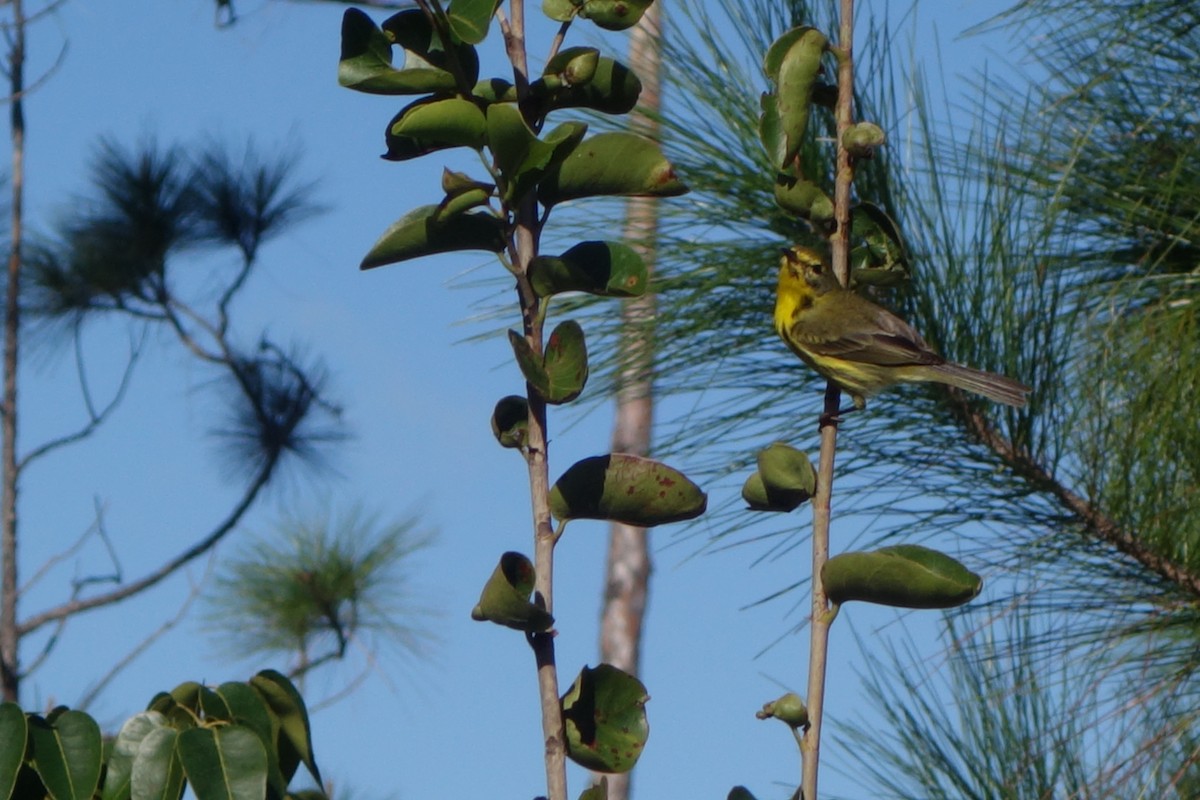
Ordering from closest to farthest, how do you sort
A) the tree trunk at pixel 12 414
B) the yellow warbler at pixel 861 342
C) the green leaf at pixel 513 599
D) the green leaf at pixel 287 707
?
the green leaf at pixel 513 599 → the green leaf at pixel 287 707 → the yellow warbler at pixel 861 342 → the tree trunk at pixel 12 414

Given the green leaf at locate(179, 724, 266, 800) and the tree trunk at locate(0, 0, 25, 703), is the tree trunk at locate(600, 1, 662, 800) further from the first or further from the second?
the tree trunk at locate(0, 0, 25, 703)

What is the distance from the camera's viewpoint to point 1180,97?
7.57 ft

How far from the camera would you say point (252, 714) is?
48.6 inches

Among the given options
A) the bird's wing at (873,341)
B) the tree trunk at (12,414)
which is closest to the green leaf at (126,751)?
the bird's wing at (873,341)

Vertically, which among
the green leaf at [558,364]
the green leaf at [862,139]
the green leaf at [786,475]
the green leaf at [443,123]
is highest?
A: the green leaf at [443,123]

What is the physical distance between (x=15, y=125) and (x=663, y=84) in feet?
7.59

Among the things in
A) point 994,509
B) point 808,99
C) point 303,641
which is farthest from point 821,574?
point 303,641

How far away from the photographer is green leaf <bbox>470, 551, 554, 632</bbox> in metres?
0.72

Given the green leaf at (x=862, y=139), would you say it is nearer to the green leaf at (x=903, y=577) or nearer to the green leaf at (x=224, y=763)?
the green leaf at (x=903, y=577)

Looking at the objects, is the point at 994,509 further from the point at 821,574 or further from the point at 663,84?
the point at 821,574

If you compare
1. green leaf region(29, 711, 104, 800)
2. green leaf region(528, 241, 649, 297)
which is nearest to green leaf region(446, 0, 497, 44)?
green leaf region(528, 241, 649, 297)

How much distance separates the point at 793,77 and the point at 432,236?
10.0 inches

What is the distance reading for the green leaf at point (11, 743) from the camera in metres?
1.12

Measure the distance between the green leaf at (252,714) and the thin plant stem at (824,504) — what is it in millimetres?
564
